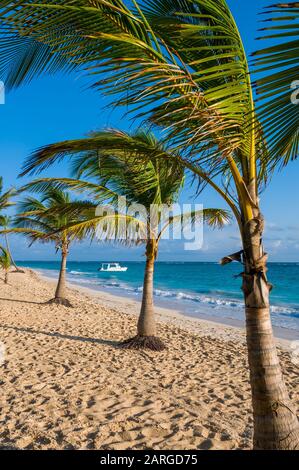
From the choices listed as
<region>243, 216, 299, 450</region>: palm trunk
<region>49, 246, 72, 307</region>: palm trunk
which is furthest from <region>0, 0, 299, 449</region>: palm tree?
<region>49, 246, 72, 307</region>: palm trunk

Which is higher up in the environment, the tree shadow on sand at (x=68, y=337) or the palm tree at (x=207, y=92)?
the palm tree at (x=207, y=92)

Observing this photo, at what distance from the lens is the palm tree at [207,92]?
7.59 feet

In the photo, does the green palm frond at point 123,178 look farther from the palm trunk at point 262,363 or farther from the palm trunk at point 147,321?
the palm trunk at point 262,363

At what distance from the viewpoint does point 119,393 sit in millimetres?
5262

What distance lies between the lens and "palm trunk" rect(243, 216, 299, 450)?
267 cm

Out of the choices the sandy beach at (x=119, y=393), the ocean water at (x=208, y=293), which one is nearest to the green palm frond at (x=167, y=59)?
the ocean water at (x=208, y=293)

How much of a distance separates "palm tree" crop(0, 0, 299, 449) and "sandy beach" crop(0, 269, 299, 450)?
1.52m

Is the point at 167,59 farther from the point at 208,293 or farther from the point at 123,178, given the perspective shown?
the point at 208,293

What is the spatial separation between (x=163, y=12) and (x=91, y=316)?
1181 cm

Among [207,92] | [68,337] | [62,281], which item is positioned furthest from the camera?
[62,281]

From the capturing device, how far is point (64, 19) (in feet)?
7.59

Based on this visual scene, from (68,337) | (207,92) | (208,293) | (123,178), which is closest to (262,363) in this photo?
(207,92)

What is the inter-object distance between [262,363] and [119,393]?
3.19 m

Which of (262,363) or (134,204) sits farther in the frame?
(134,204)
